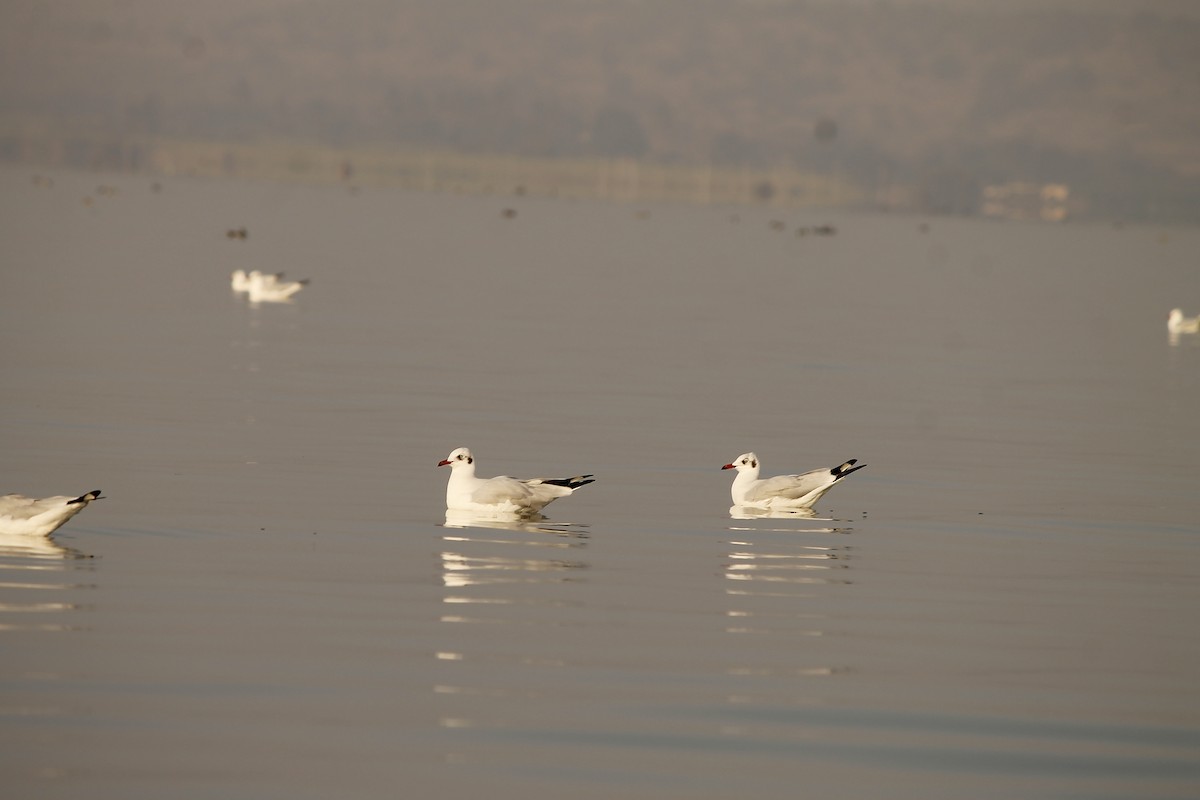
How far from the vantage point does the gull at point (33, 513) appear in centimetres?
1914

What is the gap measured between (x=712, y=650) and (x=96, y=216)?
367 feet

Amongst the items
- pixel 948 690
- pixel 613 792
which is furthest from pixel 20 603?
pixel 948 690

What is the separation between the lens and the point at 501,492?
22.6 metres

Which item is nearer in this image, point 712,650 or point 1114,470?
point 712,650

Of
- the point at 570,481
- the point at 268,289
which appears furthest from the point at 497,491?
the point at 268,289

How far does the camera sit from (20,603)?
16.7 meters

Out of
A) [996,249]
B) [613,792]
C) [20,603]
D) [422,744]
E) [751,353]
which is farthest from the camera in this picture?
[996,249]

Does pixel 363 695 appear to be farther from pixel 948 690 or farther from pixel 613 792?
pixel 948 690

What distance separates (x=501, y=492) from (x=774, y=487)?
3.67m

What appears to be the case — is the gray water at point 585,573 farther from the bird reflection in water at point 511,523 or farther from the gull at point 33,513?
the gull at point 33,513

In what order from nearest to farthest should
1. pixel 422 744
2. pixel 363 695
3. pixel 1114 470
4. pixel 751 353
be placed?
pixel 422 744 < pixel 363 695 < pixel 1114 470 < pixel 751 353

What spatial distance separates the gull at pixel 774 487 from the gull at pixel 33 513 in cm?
845

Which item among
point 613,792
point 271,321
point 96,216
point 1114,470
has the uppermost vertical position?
point 96,216

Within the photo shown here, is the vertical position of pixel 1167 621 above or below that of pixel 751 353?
below
